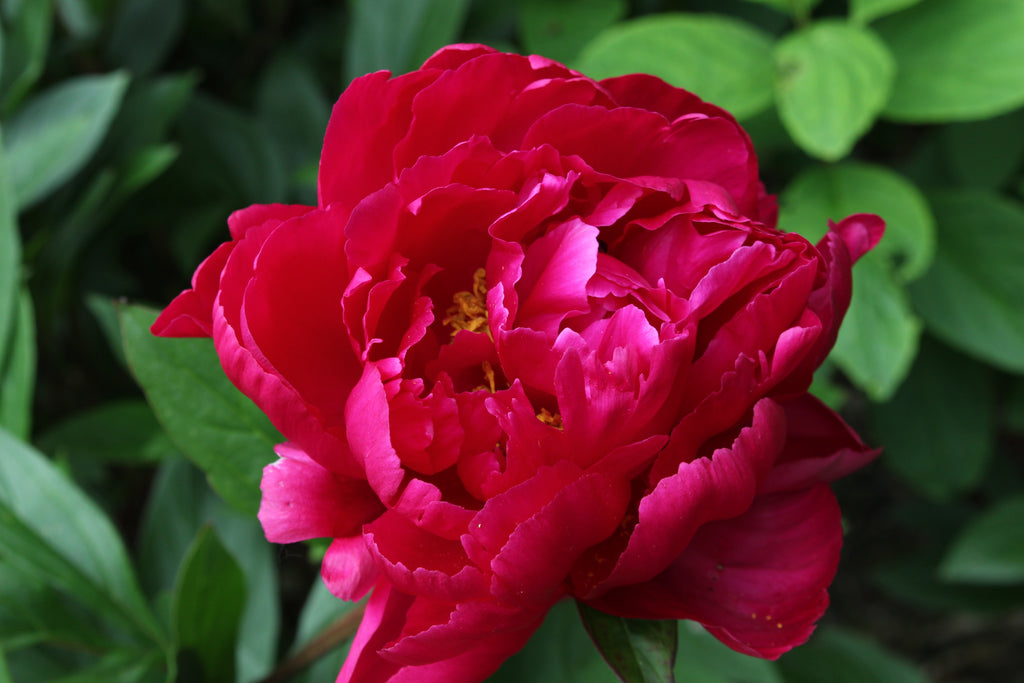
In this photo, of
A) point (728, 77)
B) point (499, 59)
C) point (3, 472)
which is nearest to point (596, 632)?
point (499, 59)

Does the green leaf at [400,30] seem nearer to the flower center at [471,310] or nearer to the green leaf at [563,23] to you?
the green leaf at [563,23]

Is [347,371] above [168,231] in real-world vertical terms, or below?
above

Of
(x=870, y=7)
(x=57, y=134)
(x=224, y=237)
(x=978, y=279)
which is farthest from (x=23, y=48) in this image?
(x=978, y=279)

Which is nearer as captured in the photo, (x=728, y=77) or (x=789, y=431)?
(x=789, y=431)

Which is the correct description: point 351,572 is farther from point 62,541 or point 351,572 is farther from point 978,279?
point 978,279

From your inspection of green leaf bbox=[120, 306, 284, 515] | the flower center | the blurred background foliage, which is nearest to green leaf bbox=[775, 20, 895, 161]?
the blurred background foliage

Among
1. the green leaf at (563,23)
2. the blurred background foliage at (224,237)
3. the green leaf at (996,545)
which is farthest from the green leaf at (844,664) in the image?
the green leaf at (563,23)

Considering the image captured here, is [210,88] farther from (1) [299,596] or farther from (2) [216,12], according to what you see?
(1) [299,596]
